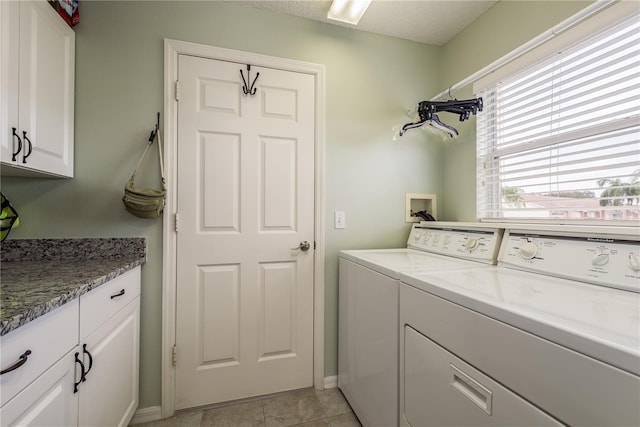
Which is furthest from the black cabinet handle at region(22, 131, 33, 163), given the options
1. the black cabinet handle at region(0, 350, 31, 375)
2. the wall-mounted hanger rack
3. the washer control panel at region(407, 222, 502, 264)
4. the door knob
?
the washer control panel at region(407, 222, 502, 264)

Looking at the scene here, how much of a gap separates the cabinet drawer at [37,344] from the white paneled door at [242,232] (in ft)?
→ 2.38

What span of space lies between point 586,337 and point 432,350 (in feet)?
1.65

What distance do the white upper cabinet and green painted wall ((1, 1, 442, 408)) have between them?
9 centimetres

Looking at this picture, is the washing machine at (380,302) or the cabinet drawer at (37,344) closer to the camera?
the cabinet drawer at (37,344)

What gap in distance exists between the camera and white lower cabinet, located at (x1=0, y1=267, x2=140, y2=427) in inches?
26.3

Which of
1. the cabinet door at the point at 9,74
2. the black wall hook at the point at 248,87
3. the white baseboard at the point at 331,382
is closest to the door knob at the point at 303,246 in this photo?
the white baseboard at the point at 331,382

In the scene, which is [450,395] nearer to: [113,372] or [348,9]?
[113,372]

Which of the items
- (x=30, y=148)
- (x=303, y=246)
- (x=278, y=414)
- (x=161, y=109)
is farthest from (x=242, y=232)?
(x=278, y=414)

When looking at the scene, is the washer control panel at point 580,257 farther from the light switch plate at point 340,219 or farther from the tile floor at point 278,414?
the tile floor at point 278,414

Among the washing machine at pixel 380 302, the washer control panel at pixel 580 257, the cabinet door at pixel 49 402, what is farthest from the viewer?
the washing machine at pixel 380 302

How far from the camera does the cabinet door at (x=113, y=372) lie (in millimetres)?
1017

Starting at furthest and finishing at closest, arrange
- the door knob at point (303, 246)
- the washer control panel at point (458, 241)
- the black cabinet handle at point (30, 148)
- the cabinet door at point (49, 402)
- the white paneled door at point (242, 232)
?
the door knob at point (303, 246)
the white paneled door at point (242, 232)
the washer control panel at point (458, 241)
the black cabinet handle at point (30, 148)
the cabinet door at point (49, 402)

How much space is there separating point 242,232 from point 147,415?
116cm

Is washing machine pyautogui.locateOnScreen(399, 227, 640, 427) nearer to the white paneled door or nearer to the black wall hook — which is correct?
the white paneled door
